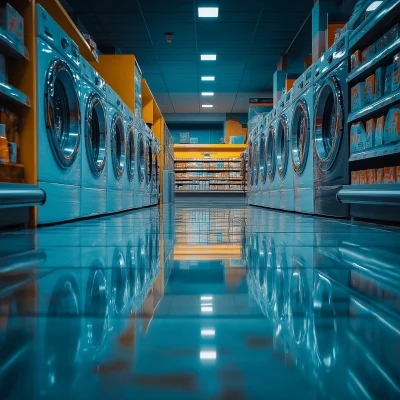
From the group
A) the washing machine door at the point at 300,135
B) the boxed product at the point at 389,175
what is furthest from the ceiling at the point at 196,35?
the boxed product at the point at 389,175

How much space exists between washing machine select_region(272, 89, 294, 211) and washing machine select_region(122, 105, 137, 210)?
1.85 m

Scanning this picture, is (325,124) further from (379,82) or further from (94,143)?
(94,143)

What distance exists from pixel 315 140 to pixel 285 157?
125 cm

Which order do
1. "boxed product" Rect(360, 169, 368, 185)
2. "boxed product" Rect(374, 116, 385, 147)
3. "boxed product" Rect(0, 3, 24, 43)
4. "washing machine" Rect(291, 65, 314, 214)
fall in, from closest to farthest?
"boxed product" Rect(0, 3, 24, 43)
"boxed product" Rect(374, 116, 385, 147)
"boxed product" Rect(360, 169, 368, 185)
"washing machine" Rect(291, 65, 314, 214)

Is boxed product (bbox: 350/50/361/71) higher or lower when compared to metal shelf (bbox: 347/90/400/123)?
higher

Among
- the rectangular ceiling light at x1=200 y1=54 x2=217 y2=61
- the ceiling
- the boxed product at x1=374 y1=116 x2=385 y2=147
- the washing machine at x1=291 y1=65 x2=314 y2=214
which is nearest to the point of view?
the boxed product at x1=374 y1=116 x2=385 y2=147

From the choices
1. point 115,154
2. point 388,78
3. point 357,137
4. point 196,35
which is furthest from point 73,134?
point 196,35

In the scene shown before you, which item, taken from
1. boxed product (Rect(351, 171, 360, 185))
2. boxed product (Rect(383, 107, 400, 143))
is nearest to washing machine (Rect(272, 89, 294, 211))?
boxed product (Rect(351, 171, 360, 185))

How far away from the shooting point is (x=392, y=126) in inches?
94.7

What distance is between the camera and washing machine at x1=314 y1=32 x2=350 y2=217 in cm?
301

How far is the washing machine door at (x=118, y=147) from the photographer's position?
4107mm

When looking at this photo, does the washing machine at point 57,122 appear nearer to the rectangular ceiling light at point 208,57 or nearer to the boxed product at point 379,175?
the boxed product at point 379,175

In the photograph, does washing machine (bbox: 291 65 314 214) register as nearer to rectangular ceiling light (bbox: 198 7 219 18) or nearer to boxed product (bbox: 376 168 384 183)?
boxed product (bbox: 376 168 384 183)

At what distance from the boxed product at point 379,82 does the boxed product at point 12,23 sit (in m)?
2.08
